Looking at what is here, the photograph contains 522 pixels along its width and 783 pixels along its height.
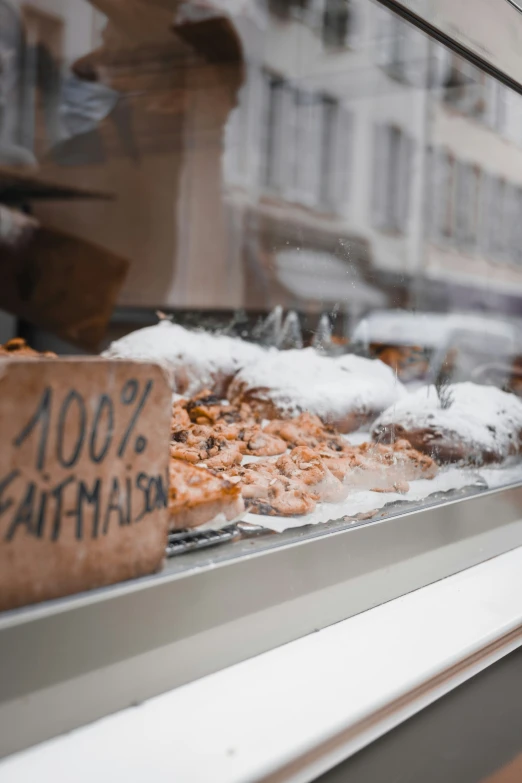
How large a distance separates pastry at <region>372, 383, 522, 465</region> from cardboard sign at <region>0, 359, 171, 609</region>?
65 centimetres

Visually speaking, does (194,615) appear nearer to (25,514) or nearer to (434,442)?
(25,514)

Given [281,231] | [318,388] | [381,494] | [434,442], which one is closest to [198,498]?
[381,494]

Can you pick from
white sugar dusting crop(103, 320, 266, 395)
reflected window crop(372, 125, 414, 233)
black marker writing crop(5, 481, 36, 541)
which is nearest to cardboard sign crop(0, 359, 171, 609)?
black marker writing crop(5, 481, 36, 541)

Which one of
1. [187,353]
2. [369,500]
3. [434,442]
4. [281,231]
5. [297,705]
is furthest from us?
[281,231]

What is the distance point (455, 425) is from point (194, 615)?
754mm

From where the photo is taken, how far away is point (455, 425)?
3.98 ft

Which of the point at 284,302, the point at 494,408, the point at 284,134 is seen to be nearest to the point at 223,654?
the point at 494,408

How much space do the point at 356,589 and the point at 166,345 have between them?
36.5 inches

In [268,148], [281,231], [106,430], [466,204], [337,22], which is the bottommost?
[106,430]

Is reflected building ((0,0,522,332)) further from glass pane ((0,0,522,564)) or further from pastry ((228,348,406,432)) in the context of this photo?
pastry ((228,348,406,432))

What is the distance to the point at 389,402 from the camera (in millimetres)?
1362

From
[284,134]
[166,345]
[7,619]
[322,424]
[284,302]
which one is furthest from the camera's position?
[284,134]

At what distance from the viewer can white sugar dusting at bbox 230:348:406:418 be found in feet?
4.60

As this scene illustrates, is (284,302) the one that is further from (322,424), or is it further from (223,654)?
(223,654)
